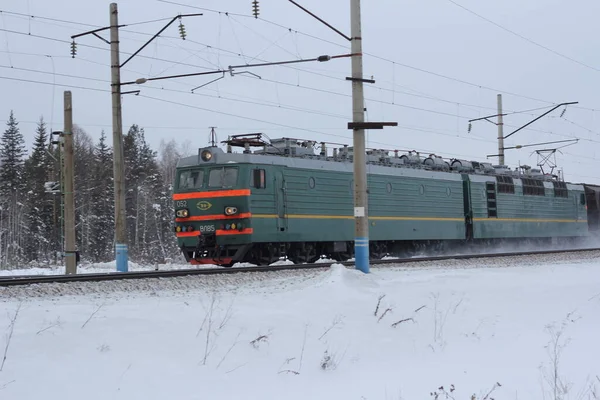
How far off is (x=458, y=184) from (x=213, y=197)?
1303cm

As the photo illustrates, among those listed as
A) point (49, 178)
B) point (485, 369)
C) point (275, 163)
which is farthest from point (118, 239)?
point (49, 178)

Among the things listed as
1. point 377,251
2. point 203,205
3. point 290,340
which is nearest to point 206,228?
point 203,205

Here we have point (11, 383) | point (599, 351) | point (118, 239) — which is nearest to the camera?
point (11, 383)

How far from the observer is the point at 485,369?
1148 centimetres

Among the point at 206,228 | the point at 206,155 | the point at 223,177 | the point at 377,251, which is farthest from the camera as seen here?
the point at 377,251

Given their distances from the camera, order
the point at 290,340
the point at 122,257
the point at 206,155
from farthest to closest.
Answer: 1. the point at 122,257
2. the point at 206,155
3. the point at 290,340

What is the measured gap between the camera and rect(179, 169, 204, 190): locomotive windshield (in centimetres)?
2153

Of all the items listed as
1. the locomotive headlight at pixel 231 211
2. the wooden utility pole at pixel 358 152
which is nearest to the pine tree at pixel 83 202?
the locomotive headlight at pixel 231 211

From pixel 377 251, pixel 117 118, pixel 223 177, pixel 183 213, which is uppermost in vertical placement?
pixel 117 118

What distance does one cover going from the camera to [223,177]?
69.1ft

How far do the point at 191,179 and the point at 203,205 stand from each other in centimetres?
105

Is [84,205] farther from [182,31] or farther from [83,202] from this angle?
[182,31]

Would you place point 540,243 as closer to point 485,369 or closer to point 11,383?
point 485,369

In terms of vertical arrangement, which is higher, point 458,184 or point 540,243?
point 458,184
